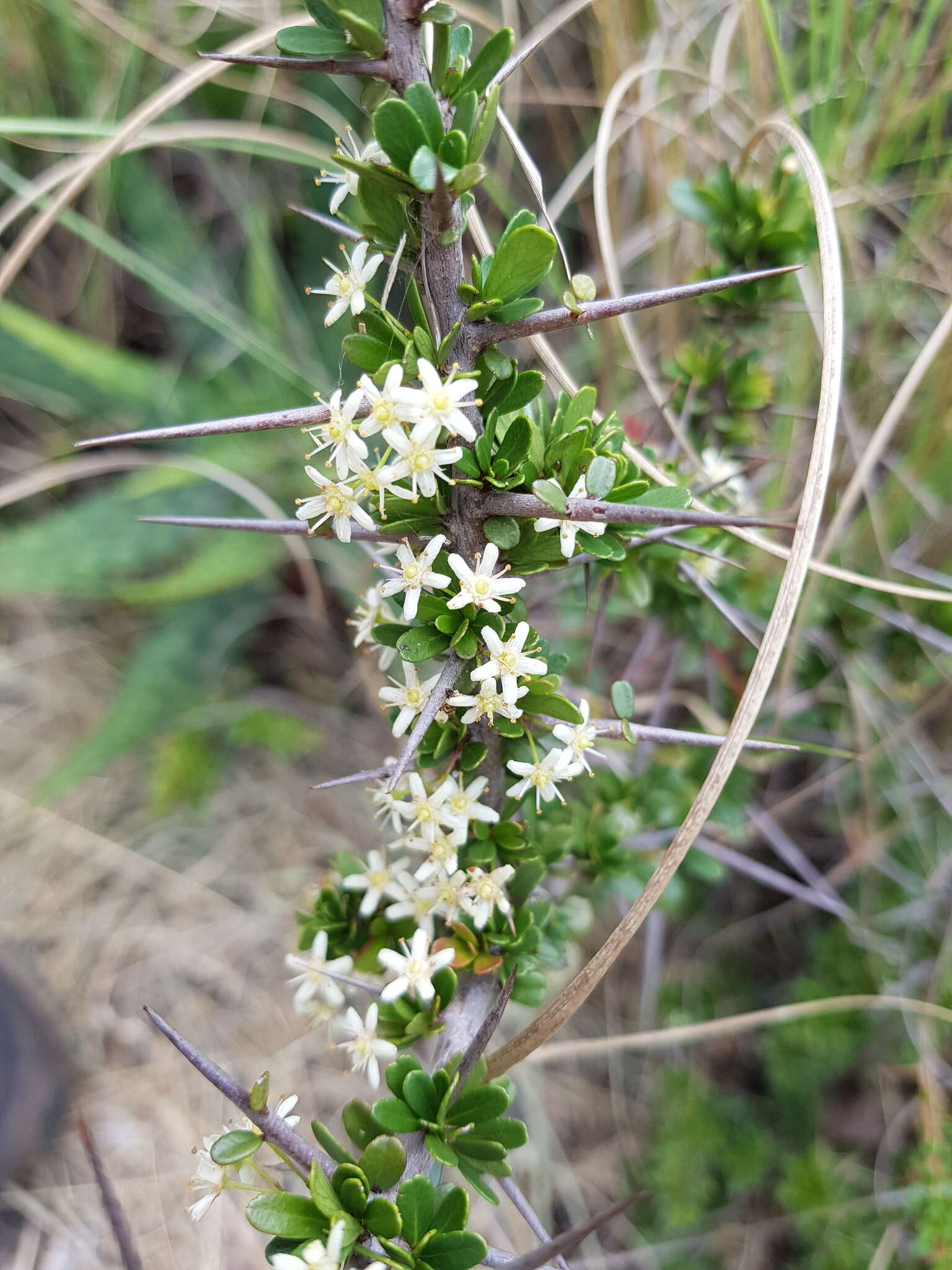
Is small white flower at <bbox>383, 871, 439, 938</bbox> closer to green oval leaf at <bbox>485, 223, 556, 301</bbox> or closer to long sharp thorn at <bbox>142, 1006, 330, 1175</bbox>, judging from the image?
long sharp thorn at <bbox>142, 1006, 330, 1175</bbox>

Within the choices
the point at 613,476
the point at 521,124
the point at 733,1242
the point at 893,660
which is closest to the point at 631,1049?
the point at 733,1242

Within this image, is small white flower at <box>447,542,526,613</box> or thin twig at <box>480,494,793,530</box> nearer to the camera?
thin twig at <box>480,494,793,530</box>

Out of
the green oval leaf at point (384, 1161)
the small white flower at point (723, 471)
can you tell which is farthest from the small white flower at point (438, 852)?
the small white flower at point (723, 471)

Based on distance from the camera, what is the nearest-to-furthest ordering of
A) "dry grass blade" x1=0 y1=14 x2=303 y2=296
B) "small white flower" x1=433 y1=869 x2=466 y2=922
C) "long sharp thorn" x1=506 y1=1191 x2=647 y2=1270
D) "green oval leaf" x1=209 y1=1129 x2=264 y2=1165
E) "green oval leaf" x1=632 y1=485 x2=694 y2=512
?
"long sharp thorn" x1=506 y1=1191 x2=647 y2=1270 < "green oval leaf" x1=209 y1=1129 x2=264 y2=1165 < "green oval leaf" x1=632 y1=485 x2=694 y2=512 < "small white flower" x1=433 y1=869 x2=466 y2=922 < "dry grass blade" x1=0 y1=14 x2=303 y2=296

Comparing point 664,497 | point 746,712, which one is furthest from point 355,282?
point 746,712

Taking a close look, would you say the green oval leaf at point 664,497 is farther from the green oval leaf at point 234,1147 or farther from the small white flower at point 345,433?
the green oval leaf at point 234,1147

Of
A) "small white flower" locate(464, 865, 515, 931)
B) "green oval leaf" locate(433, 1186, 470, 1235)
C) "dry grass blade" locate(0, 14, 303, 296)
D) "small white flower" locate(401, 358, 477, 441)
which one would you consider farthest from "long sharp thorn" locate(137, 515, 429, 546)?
"dry grass blade" locate(0, 14, 303, 296)

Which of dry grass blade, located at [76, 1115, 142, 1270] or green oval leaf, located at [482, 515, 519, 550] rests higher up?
green oval leaf, located at [482, 515, 519, 550]
